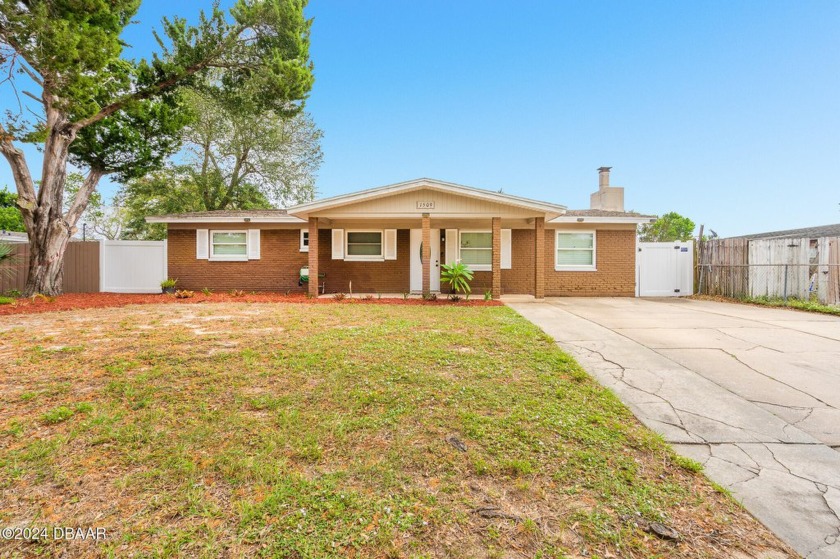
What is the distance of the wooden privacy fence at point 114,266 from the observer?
13.5 m

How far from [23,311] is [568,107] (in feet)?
76.2

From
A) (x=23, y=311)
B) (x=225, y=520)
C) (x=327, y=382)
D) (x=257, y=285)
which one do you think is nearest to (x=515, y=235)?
(x=257, y=285)

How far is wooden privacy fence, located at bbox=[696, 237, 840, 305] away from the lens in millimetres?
9773

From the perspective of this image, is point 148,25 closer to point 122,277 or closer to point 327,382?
point 122,277

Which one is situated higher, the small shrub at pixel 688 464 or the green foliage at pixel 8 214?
the green foliage at pixel 8 214

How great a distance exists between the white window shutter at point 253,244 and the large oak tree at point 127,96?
4.62m

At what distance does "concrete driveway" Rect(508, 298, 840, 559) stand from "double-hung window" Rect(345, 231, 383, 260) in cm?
734

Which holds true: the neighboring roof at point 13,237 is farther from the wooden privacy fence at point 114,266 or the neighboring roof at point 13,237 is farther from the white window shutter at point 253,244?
the white window shutter at point 253,244

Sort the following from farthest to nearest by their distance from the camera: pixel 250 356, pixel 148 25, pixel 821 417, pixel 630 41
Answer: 1. pixel 630 41
2. pixel 148 25
3. pixel 250 356
4. pixel 821 417

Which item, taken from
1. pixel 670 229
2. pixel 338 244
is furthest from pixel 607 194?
pixel 670 229

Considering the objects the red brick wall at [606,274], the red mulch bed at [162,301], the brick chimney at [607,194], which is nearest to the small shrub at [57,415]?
the red mulch bed at [162,301]

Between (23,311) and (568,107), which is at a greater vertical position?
(568,107)

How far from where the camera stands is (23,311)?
8438 mm

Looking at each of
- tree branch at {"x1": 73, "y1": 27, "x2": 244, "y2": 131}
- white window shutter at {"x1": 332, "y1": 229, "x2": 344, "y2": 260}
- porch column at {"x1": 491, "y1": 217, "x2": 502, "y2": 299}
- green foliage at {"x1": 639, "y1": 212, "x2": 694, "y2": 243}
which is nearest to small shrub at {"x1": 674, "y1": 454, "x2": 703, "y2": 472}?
porch column at {"x1": 491, "y1": 217, "x2": 502, "y2": 299}
